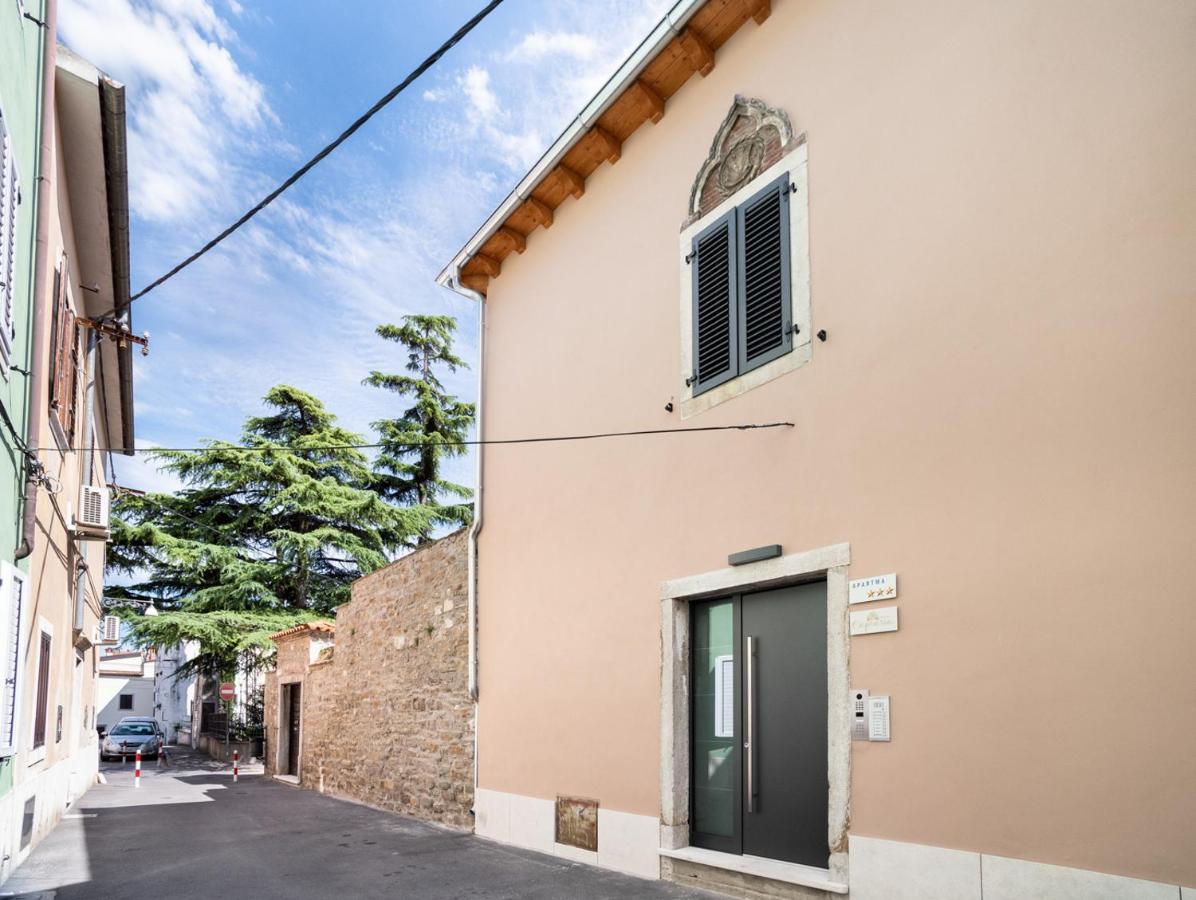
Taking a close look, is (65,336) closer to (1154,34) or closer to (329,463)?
(1154,34)

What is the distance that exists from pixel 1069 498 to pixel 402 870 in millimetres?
6688

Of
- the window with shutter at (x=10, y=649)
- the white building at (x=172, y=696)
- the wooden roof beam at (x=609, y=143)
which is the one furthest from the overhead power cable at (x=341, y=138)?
the white building at (x=172, y=696)

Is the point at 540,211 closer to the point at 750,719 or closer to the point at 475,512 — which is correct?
the point at 475,512

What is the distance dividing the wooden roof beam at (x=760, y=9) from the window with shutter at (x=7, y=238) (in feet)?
17.8

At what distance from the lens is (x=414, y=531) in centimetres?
2745

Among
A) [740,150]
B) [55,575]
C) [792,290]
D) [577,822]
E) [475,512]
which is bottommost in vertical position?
[577,822]

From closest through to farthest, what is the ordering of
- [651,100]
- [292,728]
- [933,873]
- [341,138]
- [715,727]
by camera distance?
1. [933,873]
2. [341,138]
3. [715,727]
4. [651,100]
5. [292,728]

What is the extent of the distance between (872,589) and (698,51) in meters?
4.77

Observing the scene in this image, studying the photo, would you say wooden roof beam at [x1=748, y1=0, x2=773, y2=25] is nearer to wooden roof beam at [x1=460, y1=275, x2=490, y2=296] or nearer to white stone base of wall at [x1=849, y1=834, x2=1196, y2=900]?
wooden roof beam at [x1=460, y1=275, x2=490, y2=296]

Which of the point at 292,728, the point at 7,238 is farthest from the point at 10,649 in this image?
the point at 292,728

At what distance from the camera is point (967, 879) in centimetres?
537

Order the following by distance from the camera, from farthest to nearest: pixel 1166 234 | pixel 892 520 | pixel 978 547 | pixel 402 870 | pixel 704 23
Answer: pixel 402 870 → pixel 704 23 → pixel 892 520 → pixel 978 547 → pixel 1166 234

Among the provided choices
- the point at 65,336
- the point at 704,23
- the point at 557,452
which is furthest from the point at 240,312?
the point at 704,23

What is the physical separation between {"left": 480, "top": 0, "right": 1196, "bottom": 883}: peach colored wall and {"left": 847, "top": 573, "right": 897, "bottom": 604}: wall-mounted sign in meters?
0.08
